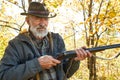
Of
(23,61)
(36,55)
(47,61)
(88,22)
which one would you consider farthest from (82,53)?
(88,22)

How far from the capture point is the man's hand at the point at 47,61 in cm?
336

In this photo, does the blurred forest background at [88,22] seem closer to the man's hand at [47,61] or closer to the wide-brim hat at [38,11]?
the wide-brim hat at [38,11]

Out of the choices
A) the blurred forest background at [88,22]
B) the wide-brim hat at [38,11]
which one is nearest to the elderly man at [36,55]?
the wide-brim hat at [38,11]

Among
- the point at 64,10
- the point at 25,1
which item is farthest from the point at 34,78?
the point at 64,10

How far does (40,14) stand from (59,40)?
422mm

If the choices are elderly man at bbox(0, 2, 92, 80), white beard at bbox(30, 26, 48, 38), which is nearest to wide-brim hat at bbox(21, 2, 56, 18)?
elderly man at bbox(0, 2, 92, 80)

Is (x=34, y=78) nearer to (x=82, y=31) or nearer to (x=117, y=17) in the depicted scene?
(x=117, y=17)

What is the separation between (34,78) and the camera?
141 inches

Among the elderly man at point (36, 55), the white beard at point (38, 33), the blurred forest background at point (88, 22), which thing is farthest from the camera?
the blurred forest background at point (88, 22)

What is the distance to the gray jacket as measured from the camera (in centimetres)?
344

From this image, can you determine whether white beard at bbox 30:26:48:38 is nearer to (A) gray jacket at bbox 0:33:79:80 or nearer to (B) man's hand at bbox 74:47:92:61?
(A) gray jacket at bbox 0:33:79:80

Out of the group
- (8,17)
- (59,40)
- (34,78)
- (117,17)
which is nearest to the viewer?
(34,78)

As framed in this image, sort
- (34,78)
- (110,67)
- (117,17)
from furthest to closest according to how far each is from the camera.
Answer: (110,67) → (117,17) → (34,78)

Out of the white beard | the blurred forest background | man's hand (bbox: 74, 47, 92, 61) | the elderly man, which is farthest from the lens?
the blurred forest background
